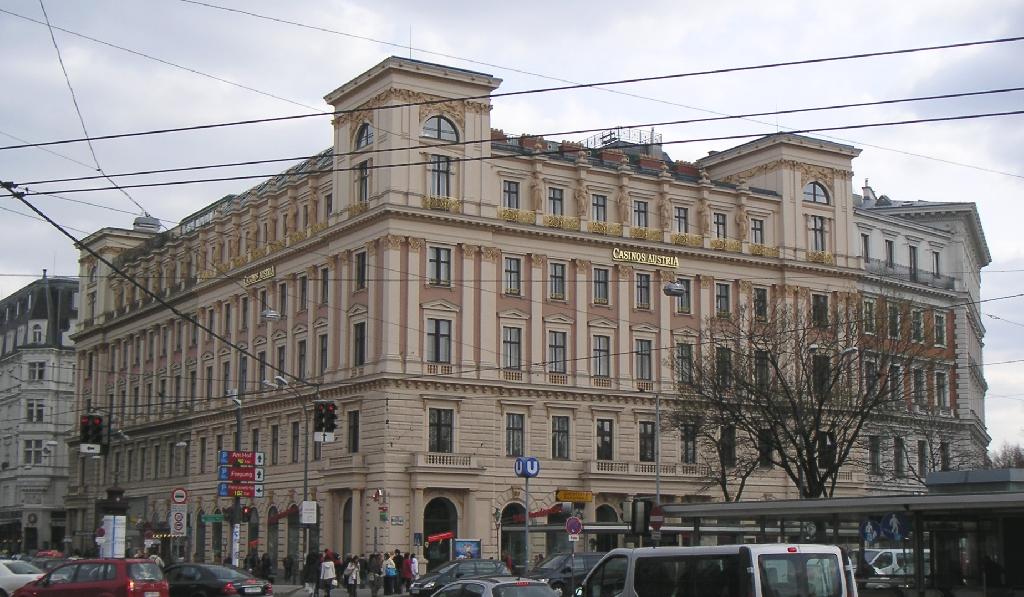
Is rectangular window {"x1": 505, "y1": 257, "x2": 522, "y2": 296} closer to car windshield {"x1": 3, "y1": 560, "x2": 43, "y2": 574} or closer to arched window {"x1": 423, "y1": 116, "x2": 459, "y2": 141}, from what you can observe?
arched window {"x1": 423, "y1": 116, "x2": 459, "y2": 141}

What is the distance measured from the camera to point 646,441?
235 feet

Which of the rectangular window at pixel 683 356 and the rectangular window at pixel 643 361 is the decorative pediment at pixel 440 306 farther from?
the rectangular window at pixel 683 356

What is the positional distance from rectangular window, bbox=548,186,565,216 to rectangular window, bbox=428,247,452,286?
23.2ft

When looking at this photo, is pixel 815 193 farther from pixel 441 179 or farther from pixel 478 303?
pixel 441 179

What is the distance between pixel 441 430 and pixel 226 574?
2653 centimetres

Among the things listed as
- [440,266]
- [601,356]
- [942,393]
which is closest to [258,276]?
[440,266]

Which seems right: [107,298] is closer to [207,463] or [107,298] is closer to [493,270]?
[207,463]

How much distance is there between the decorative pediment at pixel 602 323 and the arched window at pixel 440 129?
1258 centimetres

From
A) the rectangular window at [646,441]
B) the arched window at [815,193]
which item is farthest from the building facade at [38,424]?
the arched window at [815,193]

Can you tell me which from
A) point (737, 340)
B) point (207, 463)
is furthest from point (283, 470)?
point (737, 340)

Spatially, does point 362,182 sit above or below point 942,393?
above

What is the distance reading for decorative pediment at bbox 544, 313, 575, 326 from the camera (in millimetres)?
69562

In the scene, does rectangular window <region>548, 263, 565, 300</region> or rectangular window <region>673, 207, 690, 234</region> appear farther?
rectangular window <region>673, 207, 690, 234</region>

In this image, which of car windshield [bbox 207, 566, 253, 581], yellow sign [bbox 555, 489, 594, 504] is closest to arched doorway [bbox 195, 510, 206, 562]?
yellow sign [bbox 555, 489, 594, 504]
